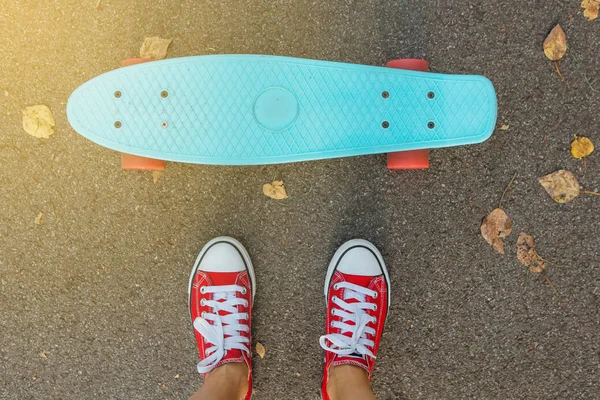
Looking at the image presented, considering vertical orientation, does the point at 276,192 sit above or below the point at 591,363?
above

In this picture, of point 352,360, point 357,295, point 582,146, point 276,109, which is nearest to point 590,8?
point 582,146

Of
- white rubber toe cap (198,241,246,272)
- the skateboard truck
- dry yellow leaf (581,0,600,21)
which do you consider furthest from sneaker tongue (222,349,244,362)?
dry yellow leaf (581,0,600,21)

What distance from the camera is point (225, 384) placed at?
3.94 ft

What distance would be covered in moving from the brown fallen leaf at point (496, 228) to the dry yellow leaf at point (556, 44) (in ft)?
1.71

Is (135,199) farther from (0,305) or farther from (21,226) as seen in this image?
(0,305)

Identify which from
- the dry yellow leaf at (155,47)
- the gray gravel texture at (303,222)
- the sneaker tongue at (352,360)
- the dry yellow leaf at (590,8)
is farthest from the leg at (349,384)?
the dry yellow leaf at (590,8)

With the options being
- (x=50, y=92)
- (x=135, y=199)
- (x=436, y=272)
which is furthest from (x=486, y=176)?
(x=50, y=92)

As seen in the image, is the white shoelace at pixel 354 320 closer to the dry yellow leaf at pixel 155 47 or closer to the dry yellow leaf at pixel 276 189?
the dry yellow leaf at pixel 276 189

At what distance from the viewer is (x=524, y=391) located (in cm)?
136

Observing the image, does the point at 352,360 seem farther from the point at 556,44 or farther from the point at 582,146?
the point at 556,44

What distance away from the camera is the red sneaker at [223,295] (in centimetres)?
130

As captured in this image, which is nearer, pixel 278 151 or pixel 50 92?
pixel 278 151

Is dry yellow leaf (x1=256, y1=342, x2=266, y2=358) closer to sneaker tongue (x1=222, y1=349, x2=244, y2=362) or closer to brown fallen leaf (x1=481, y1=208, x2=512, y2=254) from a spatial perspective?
sneaker tongue (x1=222, y1=349, x2=244, y2=362)

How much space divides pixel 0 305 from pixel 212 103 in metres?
1.04
